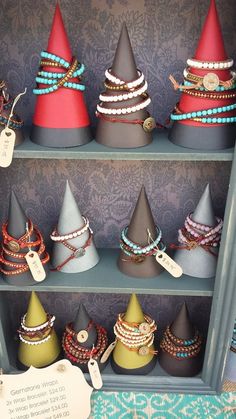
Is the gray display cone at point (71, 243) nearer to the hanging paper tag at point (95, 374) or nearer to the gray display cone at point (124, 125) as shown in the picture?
the gray display cone at point (124, 125)

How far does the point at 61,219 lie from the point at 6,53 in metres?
0.45

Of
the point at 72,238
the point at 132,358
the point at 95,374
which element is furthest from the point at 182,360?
the point at 72,238

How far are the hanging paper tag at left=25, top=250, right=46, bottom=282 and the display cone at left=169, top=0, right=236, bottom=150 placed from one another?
1.53 ft

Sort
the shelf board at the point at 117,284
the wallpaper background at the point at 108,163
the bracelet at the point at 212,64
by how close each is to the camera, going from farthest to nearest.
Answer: the shelf board at the point at 117,284
the wallpaper background at the point at 108,163
the bracelet at the point at 212,64

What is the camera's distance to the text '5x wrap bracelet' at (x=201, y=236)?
110cm

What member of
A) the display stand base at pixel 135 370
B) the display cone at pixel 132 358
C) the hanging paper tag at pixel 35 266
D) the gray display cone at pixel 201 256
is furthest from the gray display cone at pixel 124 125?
the display stand base at pixel 135 370

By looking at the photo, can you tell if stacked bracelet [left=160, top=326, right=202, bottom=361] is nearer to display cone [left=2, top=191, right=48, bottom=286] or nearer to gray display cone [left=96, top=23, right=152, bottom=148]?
display cone [left=2, top=191, right=48, bottom=286]

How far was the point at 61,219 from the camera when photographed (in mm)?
1116

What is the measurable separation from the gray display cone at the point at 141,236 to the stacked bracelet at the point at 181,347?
0.24m

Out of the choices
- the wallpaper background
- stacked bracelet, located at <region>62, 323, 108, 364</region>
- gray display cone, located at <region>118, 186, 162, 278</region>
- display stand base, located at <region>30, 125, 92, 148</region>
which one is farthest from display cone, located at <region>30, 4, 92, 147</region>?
stacked bracelet, located at <region>62, 323, 108, 364</region>

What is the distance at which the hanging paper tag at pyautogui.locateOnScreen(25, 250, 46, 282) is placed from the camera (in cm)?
108

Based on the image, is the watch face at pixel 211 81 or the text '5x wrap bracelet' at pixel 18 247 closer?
the watch face at pixel 211 81

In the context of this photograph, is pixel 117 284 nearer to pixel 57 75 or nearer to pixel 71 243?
pixel 71 243

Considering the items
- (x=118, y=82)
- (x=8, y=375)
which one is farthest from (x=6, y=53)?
(x=8, y=375)
